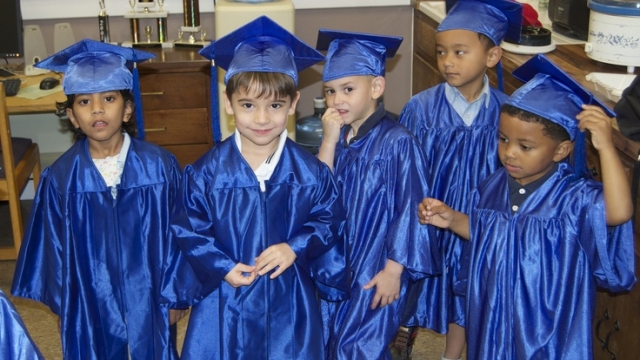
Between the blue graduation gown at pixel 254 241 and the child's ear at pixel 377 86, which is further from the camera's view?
the child's ear at pixel 377 86

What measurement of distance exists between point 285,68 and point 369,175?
1.45 feet

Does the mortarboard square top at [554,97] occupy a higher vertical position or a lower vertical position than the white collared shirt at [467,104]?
higher

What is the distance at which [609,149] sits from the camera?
7.01 ft

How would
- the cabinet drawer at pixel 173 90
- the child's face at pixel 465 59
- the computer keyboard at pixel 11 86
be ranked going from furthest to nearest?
the cabinet drawer at pixel 173 90
the computer keyboard at pixel 11 86
the child's face at pixel 465 59

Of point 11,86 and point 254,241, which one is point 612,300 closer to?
point 254,241

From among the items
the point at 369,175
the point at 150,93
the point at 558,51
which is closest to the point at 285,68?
the point at 369,175

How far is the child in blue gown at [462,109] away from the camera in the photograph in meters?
2.71

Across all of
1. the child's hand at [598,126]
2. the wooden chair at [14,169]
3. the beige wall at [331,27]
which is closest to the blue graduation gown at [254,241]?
the child's hand at [598,126]

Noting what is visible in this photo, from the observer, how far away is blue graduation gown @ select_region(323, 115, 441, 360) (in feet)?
8.20

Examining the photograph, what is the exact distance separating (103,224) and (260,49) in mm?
674

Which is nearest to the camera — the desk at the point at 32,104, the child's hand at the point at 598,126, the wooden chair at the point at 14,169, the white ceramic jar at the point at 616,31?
the child's hand at the point at 598,126

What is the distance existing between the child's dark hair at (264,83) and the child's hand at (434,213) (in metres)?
0.49

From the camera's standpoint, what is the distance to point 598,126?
2135mm

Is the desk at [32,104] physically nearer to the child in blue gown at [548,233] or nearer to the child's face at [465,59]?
the child's face at [465,59]
